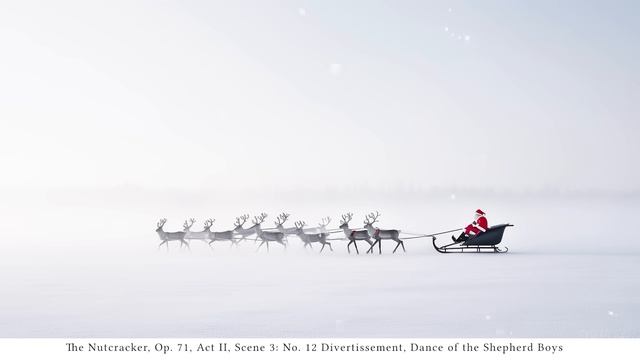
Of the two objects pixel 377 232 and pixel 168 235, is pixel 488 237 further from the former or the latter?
pixel 168 235

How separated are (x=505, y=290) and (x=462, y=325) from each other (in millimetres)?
3580

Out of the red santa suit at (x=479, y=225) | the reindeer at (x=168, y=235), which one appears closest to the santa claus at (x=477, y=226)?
the red santa suit at (x=479, y=225)

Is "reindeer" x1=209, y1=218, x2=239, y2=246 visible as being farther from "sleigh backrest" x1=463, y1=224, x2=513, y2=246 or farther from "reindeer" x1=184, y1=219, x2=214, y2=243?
"sleigh backrest" x1=463, y1=224, x2=513, y2=246

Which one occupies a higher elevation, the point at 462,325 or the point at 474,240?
the point at 474,240

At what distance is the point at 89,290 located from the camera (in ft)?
49.0

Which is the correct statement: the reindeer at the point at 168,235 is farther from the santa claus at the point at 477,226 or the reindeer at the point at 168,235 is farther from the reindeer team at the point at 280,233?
the santa claus at the point at 477,226

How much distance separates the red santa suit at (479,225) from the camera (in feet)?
70.2

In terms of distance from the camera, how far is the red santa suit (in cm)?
2141

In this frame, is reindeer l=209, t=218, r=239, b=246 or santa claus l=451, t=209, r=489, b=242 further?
reindeer l=209, t=218, r=239, b=246

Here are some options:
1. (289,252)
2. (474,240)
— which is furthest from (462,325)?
→ (289,252)

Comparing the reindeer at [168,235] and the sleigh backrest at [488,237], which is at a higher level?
the reindeer at [168,235]

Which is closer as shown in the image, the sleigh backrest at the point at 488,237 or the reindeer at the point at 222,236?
the sleigh backrest at the point at 488,237

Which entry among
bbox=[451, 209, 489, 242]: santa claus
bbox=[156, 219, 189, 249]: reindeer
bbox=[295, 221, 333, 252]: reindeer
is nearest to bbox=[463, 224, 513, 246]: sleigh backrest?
bbox=[451, 209, 489, 242]: santa claus

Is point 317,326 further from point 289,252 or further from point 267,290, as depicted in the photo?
point 289,252
